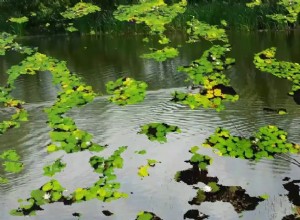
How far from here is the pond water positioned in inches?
137

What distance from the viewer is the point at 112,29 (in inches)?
433

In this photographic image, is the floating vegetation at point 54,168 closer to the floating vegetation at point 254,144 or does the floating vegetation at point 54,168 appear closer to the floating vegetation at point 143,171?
Result: the floating vegetation at point 143,171

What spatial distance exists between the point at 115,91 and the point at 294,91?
2395mm

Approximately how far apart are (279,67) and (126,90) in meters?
2.30

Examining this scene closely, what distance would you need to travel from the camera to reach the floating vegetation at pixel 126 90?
582cm

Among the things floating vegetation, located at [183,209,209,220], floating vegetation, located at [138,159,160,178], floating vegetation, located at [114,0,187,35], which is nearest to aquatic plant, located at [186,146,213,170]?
floating vegetation, located at [138,159,160,178]

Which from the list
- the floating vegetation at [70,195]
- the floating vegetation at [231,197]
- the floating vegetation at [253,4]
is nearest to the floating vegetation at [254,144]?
the floating vegetation at [231,197]

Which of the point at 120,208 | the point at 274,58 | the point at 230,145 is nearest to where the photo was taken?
the point at 120,208

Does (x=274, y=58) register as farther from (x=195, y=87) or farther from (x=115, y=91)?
(x=115, y=91)

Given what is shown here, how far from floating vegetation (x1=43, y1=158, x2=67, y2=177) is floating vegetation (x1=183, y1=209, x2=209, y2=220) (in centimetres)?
137

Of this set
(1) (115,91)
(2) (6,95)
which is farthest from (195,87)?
(2) (6,95)

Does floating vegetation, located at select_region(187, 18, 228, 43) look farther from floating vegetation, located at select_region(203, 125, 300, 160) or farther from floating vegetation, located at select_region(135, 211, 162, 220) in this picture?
floating vegetation, located at select_region(135, 211, 162, 220)

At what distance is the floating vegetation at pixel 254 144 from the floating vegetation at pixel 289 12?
5855 mm

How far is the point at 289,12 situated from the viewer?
9867 mm
